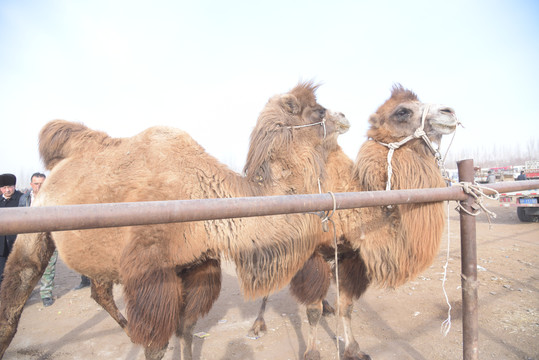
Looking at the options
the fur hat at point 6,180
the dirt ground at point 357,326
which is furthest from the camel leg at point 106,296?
the fur hat at point 6,180

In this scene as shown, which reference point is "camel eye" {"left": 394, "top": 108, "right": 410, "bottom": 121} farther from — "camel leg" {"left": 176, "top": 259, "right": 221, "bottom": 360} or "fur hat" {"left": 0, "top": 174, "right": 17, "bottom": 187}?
"fur hat" {"left": 0, "top": 174, "right": 17, "bottom": 187}

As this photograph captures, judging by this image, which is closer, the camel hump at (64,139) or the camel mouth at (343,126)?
the camel hump at (64,139)

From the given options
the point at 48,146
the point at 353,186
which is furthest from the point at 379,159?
the point at 48,146

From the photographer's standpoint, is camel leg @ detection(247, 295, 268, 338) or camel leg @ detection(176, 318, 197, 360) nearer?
camel leg @ detection(176, 318, 197, 360)

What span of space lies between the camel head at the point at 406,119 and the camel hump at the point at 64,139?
9.60ft

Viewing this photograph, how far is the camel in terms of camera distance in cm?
281

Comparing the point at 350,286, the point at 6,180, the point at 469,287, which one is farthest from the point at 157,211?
the point at 6,180

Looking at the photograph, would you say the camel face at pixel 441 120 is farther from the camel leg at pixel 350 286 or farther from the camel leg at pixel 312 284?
the camel leg at pixel 312 284

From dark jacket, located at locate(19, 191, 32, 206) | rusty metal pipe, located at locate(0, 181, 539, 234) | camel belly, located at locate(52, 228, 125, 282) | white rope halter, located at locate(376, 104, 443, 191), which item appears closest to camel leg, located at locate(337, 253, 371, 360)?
white rope halter, located at locate(376, 104, 443, 191)

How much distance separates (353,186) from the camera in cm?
321

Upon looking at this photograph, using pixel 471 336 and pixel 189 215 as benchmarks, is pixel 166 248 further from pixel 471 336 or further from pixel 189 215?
pixel 471 336

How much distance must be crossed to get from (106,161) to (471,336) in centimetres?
308

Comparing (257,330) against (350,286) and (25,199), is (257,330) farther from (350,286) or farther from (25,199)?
(25,199)

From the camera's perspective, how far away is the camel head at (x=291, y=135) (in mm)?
2771
